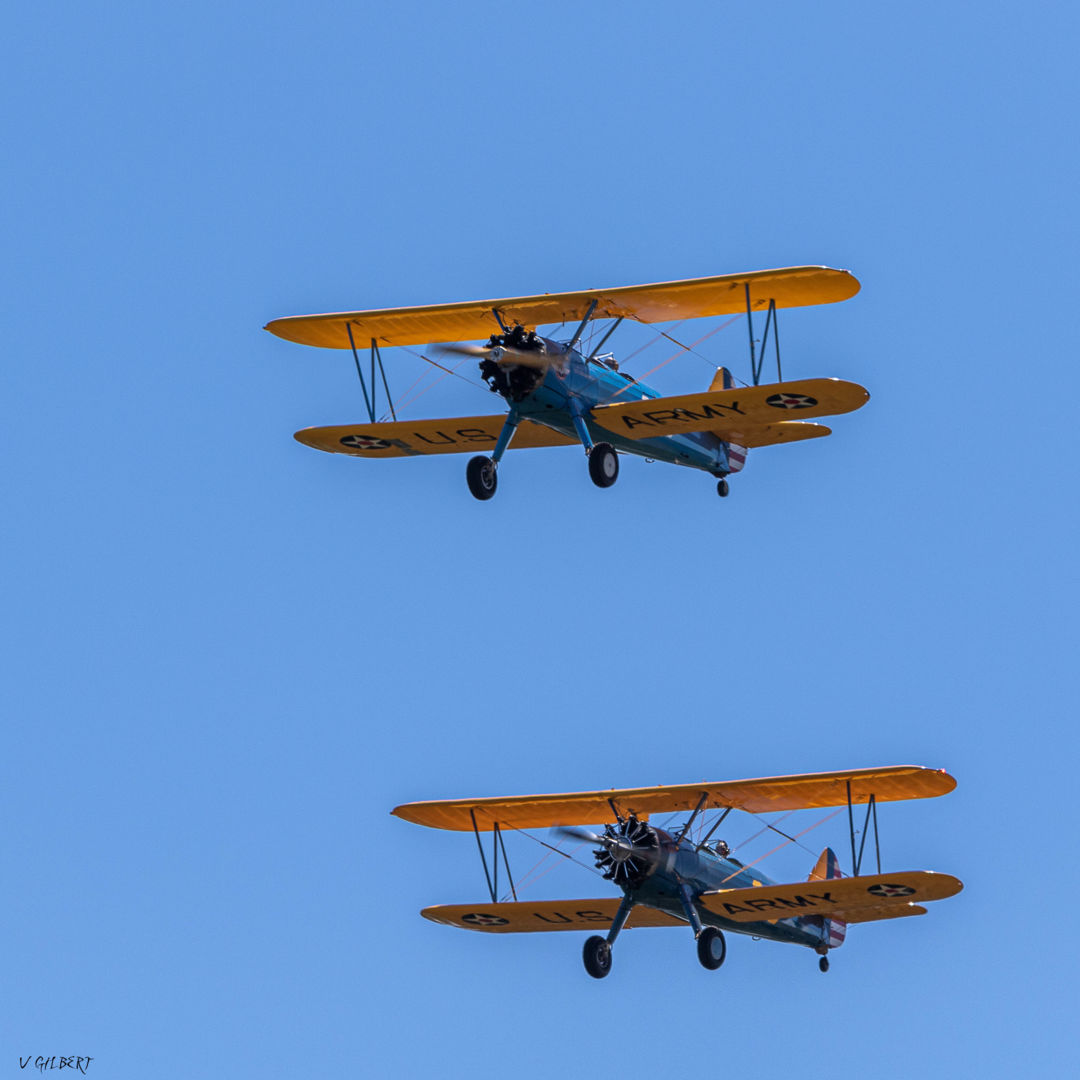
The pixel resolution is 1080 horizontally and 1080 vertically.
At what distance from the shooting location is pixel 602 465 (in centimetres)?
3484

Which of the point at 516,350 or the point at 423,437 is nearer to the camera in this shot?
the point at 516,350

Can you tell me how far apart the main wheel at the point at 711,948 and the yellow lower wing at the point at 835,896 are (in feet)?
1.93

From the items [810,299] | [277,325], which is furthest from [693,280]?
[277,325]

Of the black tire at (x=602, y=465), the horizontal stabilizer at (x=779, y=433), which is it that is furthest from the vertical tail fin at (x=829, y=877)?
the black tire at (x=602, y=465)

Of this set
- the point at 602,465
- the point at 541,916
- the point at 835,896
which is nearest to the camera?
the point at 835,896

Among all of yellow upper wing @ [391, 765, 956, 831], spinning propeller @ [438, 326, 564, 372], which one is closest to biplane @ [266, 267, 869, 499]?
spinning propeller @ [438, 326, 564, 372]

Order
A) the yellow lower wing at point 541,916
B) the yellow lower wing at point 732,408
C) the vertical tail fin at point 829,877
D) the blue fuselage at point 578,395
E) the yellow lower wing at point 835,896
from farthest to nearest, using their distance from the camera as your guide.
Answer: the vertical tail fin at point 829,877 → the yellow lower wing at point 541,916 → the blue fuselage at point 578,395 → the yellow lower wing at point 732,408 → the yellow lower wing at point 835,896

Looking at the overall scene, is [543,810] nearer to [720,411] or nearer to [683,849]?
[683,849]

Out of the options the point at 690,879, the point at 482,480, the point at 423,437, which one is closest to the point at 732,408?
the point at 482,480

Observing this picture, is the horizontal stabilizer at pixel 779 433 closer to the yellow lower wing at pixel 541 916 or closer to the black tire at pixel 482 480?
the black tire at pixel 482 480

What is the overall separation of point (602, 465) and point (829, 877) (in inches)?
257

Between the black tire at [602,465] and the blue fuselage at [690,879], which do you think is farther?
the black tire at [602,465]

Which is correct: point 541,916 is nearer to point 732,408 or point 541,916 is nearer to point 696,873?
point 696,873

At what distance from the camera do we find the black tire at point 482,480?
115 feet
